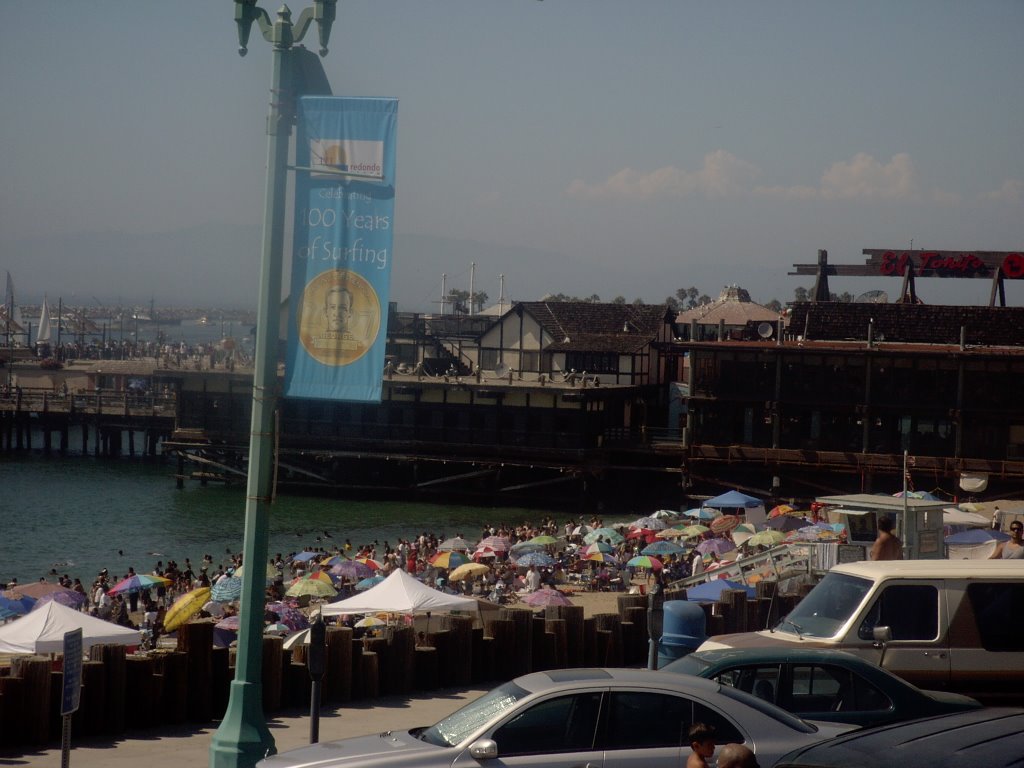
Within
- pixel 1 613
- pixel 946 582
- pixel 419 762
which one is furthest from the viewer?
pixel 1 613

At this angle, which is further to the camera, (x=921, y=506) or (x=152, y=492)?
(x=152, y=492)

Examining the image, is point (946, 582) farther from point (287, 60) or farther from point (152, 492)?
point (152, 492)

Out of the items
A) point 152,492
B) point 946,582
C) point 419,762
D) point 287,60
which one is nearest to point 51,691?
point 419,762

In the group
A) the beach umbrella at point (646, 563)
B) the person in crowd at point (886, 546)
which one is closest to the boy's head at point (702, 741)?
the person in crowd at point (886, 546)

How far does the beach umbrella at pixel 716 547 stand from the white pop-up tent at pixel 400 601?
35.6 feet

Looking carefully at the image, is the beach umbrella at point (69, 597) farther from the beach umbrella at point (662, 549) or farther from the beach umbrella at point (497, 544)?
the beach umbrella at point (662, 549)

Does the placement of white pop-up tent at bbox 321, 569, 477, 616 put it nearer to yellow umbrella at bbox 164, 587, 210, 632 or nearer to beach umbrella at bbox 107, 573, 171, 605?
yellow umbrella at bbox 164, 587, 210, 632

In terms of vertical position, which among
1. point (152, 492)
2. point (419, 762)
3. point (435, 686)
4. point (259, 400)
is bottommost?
point (152, 492)

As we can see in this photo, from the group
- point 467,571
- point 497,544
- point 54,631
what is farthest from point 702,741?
point 497,544

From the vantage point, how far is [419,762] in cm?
746

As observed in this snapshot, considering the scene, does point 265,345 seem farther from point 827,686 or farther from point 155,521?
point 155,521

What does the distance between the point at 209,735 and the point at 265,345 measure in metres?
4.15

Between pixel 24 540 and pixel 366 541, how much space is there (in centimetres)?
1210

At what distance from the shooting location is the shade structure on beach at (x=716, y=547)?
104 ft
